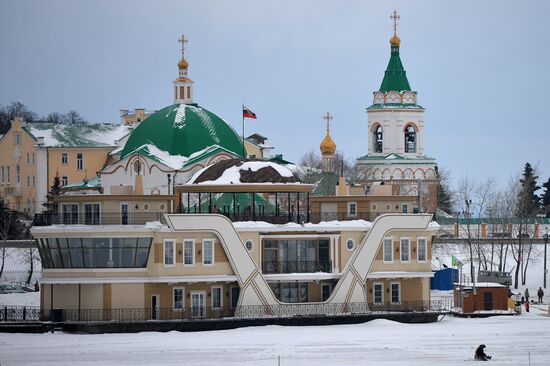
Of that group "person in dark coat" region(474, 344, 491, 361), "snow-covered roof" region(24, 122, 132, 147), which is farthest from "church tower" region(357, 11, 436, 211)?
"person in dark coat" region(474, 344, 491, 361)

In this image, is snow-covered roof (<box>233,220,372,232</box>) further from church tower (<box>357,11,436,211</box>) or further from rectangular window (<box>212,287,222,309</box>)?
church tower (<box>357,11,436,211</box>)

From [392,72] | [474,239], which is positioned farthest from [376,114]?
[474,239]

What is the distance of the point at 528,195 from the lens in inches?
4835

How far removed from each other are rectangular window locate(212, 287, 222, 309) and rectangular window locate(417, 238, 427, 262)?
8.73m

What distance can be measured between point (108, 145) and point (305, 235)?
55.9 m

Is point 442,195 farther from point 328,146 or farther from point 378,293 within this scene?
point 378,293

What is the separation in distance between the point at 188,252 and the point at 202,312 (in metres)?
2.50

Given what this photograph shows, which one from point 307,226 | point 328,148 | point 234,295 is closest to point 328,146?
point 328,148

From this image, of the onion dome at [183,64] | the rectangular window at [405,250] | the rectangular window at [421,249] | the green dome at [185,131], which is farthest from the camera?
the onion dome at [183,64]

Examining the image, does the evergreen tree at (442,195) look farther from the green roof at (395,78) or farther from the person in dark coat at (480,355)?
the person in dark coat at (480,355)

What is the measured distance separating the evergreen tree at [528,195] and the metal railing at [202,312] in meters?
28.7

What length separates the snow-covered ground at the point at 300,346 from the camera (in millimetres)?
61062

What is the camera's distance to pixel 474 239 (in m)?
107

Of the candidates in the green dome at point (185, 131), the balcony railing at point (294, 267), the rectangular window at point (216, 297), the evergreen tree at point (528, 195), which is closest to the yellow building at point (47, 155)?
the green dome at point (185, 131)
